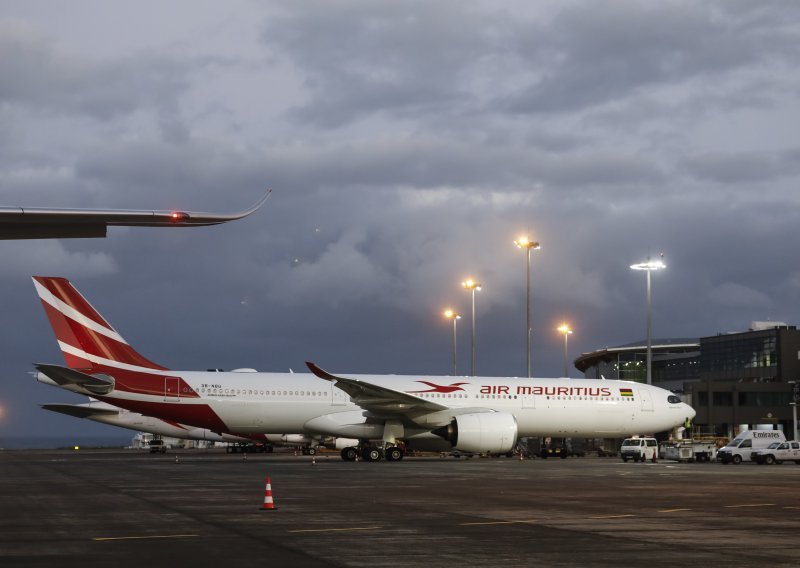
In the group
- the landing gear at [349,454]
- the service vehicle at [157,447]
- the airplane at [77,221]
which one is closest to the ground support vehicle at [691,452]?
the landing gear at [349,454]

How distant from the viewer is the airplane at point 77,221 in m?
6.77

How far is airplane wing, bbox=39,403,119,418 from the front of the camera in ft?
182

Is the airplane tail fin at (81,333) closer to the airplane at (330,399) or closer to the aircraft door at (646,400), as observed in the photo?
the airplane at (330,399)

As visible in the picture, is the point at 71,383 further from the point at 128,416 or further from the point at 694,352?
the point at 694,352

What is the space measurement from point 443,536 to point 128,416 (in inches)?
1694

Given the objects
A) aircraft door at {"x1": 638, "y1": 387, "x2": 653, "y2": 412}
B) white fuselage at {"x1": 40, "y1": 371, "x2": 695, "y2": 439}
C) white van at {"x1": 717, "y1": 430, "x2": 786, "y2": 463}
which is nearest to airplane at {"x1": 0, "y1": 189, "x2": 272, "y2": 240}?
white fuselage at {"x1": 40, "y1": 371, "x2": 695, "y2": 439}

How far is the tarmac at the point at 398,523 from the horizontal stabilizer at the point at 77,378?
13366mm

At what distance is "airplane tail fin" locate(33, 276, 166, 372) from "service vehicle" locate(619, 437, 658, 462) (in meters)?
Result: 24.4

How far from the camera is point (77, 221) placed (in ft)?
22.7

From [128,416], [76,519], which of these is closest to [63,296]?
[128,416]

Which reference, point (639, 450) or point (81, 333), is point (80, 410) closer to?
point (81, 333)

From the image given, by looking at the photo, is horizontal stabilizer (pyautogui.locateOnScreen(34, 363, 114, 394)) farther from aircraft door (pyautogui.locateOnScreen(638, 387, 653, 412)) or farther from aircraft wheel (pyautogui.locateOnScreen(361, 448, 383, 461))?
aircraft door (pyautogui.locateOnScreen(638, 387, 653, 412))

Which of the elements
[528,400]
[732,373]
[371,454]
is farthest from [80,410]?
[732,373]

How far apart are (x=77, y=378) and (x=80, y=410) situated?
12.8 m
